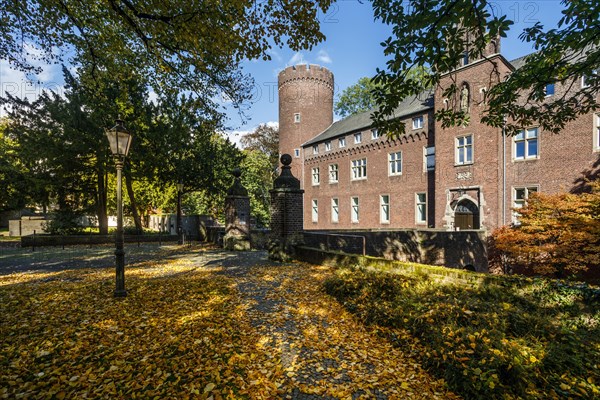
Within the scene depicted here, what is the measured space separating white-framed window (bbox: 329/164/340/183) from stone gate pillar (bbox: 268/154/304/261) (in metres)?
19.6

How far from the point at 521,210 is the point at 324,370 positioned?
14.8 meters

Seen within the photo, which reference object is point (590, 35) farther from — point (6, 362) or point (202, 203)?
point (202, 203)

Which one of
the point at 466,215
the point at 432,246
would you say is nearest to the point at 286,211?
the point at 432,246

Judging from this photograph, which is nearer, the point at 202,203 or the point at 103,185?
the point at 103,185

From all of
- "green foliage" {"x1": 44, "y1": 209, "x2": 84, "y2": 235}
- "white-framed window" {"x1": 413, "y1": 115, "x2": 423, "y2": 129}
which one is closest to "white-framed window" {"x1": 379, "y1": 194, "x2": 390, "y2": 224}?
"white-framed window" {"x1": 413, "y1": 115, "x2": 423, "y2": 129}

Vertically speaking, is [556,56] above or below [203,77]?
below

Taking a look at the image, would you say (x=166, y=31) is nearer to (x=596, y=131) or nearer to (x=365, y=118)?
(x=596, y=131)

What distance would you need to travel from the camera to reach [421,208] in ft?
73.8

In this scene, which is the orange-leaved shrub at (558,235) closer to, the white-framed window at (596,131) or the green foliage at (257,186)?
the white-framed window at (596,131)

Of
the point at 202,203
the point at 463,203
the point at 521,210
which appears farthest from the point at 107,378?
the point at 202,203

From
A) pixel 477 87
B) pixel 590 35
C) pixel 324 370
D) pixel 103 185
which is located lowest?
pixel 324 370

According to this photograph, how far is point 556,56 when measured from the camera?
554cm

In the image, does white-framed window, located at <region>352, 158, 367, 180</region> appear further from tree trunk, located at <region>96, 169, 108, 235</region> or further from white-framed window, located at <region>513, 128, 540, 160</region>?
tree trunk, located at <region>96, 169, 108, 235</region>

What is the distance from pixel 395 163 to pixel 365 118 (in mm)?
6876
